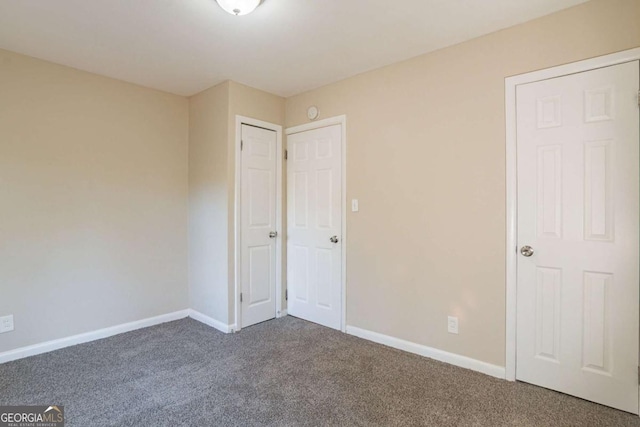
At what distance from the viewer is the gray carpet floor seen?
1913 mm

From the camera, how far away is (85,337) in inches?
119

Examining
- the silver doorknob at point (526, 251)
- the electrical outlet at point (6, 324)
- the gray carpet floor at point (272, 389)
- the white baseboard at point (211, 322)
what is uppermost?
the silver doorknob at point (526, 251)

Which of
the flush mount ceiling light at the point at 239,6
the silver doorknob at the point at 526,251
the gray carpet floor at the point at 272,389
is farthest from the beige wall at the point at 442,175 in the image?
the flush mount ceiling light at the point at 239,6

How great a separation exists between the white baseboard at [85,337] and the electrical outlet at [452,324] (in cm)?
279

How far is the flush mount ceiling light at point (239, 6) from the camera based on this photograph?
1.94m

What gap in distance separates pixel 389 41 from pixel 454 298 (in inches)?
80.2

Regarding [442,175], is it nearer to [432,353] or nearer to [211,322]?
[432,353]

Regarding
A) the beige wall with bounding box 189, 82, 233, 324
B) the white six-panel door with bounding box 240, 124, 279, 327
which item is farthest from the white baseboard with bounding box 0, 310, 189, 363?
the white six-panel door with bounding box 240, 124, 279, 327

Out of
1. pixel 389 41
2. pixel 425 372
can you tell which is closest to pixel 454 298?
pixel 425 372

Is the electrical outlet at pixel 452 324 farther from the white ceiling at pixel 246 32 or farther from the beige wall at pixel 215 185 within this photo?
the white ceiling at pixel 246 32

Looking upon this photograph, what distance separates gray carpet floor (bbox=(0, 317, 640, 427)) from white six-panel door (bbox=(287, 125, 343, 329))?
1.77 feet

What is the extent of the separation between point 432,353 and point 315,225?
63.6 inches

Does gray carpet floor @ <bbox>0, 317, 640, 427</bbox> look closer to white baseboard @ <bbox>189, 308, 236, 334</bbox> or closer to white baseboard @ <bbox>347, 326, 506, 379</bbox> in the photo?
white baseboard @ <bbox>347, 326, 506, 379</bbox>

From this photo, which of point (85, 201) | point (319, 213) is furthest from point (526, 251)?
point (85, 201)
